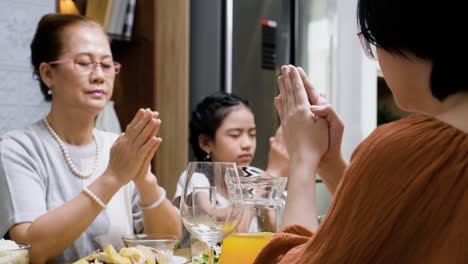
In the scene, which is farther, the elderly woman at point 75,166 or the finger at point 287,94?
the elderly woman at point 75,166

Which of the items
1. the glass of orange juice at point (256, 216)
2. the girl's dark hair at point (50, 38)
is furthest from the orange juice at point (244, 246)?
the girl's dark hair at point (50, 38)

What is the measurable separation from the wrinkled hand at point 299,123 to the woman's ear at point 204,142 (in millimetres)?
1332

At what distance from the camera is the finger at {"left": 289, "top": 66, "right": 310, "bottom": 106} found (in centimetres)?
91

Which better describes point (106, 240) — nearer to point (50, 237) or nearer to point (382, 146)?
point (50, 237)

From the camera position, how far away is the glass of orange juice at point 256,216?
0.84 meters

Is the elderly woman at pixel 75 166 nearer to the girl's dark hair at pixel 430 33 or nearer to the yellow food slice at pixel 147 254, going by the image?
the yellow food slice at pixel 147 254

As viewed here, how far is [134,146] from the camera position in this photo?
1.44 m

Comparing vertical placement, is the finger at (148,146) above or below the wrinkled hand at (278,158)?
above

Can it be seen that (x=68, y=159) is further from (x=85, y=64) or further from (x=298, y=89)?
(x=298, y=89)

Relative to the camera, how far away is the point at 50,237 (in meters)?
1.39

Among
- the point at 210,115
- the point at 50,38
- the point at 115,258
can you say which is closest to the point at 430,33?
the point at 115,258

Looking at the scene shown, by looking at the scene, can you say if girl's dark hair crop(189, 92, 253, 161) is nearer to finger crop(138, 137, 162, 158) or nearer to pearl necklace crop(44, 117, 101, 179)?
pearl necklace crop(44, 117, 101, 179)

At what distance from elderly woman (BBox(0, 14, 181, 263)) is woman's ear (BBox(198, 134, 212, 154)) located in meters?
0.55

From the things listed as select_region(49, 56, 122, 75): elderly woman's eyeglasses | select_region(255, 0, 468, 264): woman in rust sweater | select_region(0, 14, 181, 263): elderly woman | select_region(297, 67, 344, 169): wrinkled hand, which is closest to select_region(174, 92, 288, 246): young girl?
select_region(0, 14, 181, 263): elderly woman
